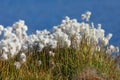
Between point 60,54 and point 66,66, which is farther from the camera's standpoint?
point 60,54

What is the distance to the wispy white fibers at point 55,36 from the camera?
11.2 meters

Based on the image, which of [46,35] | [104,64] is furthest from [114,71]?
[46,35]

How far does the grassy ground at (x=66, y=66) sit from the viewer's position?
10.4 metres

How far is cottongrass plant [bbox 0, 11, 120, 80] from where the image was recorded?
10.6 meters

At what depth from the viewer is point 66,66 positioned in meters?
10.9

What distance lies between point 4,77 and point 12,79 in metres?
0.15

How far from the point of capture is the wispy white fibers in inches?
441

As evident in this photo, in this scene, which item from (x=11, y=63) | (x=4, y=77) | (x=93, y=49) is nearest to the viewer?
(x=4, y=77)

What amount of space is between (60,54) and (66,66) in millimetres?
770

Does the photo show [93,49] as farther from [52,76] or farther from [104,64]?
[52,76]

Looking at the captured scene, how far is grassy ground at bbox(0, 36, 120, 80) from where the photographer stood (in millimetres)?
10359

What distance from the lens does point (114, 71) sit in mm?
11203

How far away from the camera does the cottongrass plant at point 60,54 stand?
10.6 meters

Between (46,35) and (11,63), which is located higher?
(46,35)
